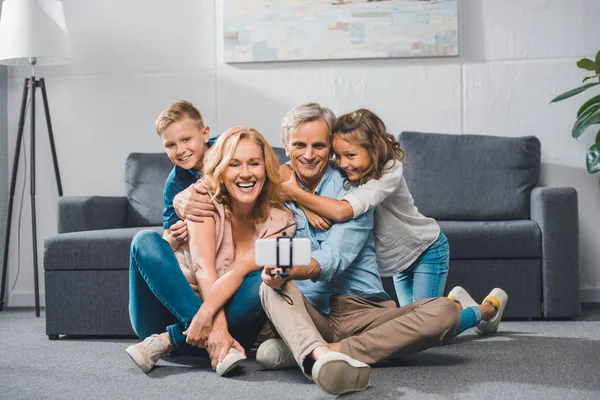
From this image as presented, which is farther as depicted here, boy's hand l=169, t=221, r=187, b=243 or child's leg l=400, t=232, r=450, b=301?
child's leg l=400, t=232, r=450, b=301

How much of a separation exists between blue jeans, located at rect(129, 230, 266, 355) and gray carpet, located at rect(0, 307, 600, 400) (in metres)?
0.13

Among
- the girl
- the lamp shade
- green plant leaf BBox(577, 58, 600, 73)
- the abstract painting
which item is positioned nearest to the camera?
the girl

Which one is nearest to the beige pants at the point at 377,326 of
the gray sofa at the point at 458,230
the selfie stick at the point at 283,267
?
the selfie stick at the point at 283,267

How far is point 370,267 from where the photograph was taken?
2.38 metres

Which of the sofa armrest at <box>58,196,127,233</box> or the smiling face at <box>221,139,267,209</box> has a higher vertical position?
the smiling face at <box>221,139,267,209</box>

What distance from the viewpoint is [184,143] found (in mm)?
2547

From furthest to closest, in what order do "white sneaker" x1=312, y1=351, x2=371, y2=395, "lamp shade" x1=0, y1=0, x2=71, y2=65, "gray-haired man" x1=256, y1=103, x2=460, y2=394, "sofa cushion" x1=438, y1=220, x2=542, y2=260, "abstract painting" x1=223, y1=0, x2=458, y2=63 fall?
"abstract painting" x1=223, y1=0, x2=458, y2=63, "lamp shade" x1=0, y1=0, x2=71, y2=65, "sofa cushion" x1=438, y1=220, x2=542, y2=260, "gray-haired man" x1=256, y1=103, x2=460, y2=394, "white sneaker" x1=312, y1=351, x2=371, y2=395

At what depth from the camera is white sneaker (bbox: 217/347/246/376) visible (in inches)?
84.9

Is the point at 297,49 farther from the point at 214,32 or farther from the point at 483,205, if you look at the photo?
the point at 483,205

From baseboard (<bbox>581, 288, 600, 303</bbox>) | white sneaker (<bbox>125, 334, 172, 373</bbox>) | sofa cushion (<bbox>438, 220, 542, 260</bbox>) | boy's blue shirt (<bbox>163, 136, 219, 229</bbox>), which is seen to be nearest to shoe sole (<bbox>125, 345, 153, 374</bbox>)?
white sneaker (<bbox>125, 334, 172, 373</bbox>)

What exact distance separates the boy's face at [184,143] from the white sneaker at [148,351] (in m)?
0.61

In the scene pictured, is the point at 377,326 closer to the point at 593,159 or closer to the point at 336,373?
the point at 336,373

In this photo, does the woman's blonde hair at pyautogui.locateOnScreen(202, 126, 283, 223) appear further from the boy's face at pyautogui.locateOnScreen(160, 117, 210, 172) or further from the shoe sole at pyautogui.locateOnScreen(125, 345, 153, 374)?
the shoe sole at pyautogui.locateOnScreen(125, 345, 153, 374)

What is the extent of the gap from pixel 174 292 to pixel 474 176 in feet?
6.51
